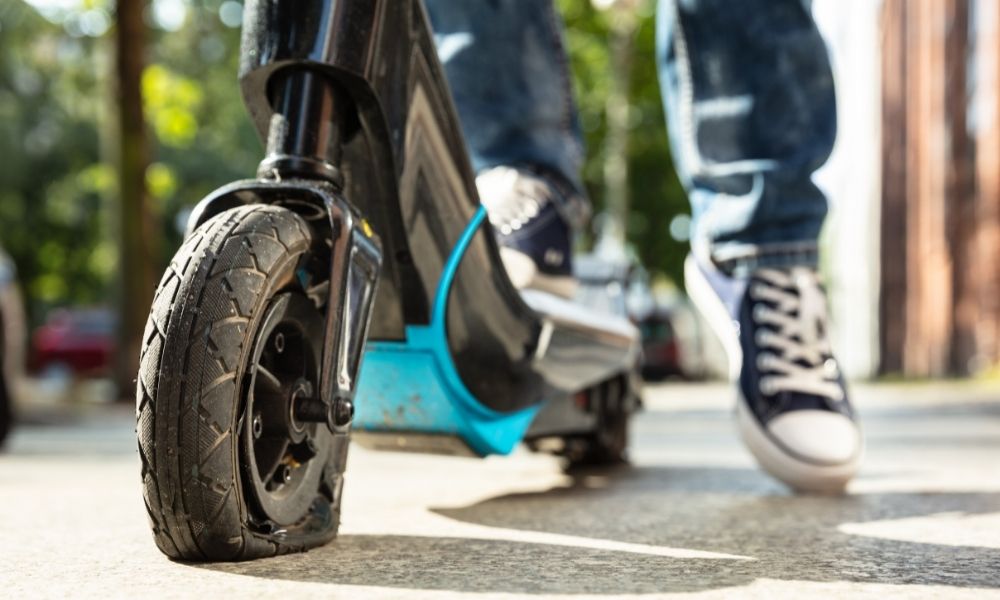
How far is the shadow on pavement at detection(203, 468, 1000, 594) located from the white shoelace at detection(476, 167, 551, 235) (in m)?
0.59

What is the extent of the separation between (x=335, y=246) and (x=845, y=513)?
1.23 m

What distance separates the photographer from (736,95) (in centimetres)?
314

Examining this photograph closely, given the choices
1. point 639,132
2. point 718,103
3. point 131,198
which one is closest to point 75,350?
point 131,198

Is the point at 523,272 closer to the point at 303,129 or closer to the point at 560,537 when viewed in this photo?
the point at 560,537

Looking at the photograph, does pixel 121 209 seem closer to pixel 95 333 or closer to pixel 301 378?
pixel 301 378

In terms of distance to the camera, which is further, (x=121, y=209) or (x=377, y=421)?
(x=121, y=209)

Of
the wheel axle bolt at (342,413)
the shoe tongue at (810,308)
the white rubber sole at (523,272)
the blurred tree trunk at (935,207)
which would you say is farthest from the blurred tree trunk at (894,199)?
the wheel axle bolt at (342,413)

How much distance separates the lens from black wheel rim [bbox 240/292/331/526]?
1734 millimetres

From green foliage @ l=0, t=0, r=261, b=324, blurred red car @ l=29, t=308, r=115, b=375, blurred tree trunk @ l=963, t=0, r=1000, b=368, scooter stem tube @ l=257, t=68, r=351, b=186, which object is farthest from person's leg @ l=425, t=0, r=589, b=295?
green foliage @ l=0, t=0, r=261, b=324

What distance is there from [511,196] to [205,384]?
129cm

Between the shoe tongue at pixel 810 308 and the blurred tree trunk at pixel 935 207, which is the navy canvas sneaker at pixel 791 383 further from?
the blurred tree trunk at pixel 935 207

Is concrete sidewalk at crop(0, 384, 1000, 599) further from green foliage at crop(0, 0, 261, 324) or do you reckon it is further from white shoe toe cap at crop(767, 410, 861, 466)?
green foliage at crop(0, 0, 261, 324)

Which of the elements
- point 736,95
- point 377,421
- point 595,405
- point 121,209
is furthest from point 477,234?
point 121,209

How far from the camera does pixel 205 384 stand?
1.60m
